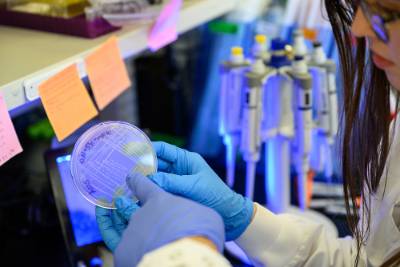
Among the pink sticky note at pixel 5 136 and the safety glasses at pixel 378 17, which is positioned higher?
the safety glasses at pixel 378 17

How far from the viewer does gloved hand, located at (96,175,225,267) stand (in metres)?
0.69

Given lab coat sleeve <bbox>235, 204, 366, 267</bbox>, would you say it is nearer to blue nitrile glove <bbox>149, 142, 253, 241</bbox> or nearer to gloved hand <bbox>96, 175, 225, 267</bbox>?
blue nitrile glove <bbox>149, 142, 253, 241</bbox>

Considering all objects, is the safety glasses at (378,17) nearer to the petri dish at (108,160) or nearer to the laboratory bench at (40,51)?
the petri dish at (108,160)

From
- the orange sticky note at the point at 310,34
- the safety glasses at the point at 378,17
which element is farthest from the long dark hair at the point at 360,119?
the orange sticky note at the point at 310,34

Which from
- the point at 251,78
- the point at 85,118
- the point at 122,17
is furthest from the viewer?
the point at 251,78

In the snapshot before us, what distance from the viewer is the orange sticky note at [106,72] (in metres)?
0.99

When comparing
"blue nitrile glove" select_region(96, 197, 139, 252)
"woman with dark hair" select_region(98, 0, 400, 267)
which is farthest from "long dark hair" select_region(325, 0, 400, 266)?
"blue nitrile glove" select_region(96, 197, 139, 252)

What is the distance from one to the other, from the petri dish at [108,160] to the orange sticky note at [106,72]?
162mm

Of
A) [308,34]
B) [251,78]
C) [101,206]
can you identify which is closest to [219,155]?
[308,34]

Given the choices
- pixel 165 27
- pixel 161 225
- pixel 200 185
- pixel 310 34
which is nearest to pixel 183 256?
pixel 161 225

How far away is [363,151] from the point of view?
1000 millimetres

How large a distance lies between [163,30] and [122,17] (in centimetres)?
11

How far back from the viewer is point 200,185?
0.81 m

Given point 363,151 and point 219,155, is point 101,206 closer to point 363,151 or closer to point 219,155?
point 363,151
